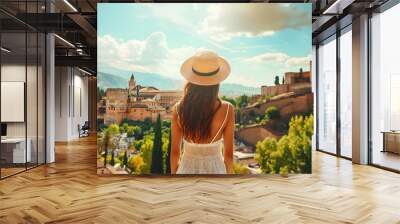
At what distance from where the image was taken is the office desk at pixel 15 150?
6.58m

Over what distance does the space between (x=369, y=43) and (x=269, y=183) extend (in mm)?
4106

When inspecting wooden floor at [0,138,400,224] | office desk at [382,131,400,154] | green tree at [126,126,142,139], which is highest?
green tree at [126,126,142,139]

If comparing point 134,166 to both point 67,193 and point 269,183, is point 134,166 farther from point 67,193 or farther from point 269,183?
point 269,183

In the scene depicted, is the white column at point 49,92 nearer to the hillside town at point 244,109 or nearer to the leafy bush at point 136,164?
the hillside town at point 244,109

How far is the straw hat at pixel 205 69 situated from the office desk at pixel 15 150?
3.27 m

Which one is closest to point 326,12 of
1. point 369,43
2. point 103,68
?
point 369,43

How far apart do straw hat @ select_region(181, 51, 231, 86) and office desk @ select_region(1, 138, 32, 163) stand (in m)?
3.27

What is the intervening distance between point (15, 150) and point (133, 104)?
2.40 meters

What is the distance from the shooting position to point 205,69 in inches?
257

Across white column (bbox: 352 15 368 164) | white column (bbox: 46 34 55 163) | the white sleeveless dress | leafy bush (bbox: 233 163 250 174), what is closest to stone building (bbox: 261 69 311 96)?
the white sleeveless dress

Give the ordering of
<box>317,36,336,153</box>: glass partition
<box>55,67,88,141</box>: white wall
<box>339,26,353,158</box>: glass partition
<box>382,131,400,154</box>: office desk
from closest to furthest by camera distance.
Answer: <box>382,131,400,154</box>: office desk
<box>339,26,353,158</box>: glass partition
<box>317,36,336,153</box>: glass partition
<box>55,67,88,141</box>: white wall

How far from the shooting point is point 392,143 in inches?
286

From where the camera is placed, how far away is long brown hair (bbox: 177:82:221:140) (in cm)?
644

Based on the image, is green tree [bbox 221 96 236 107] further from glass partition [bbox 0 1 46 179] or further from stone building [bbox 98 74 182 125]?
glass partition [bbox 0 1 46 179]
